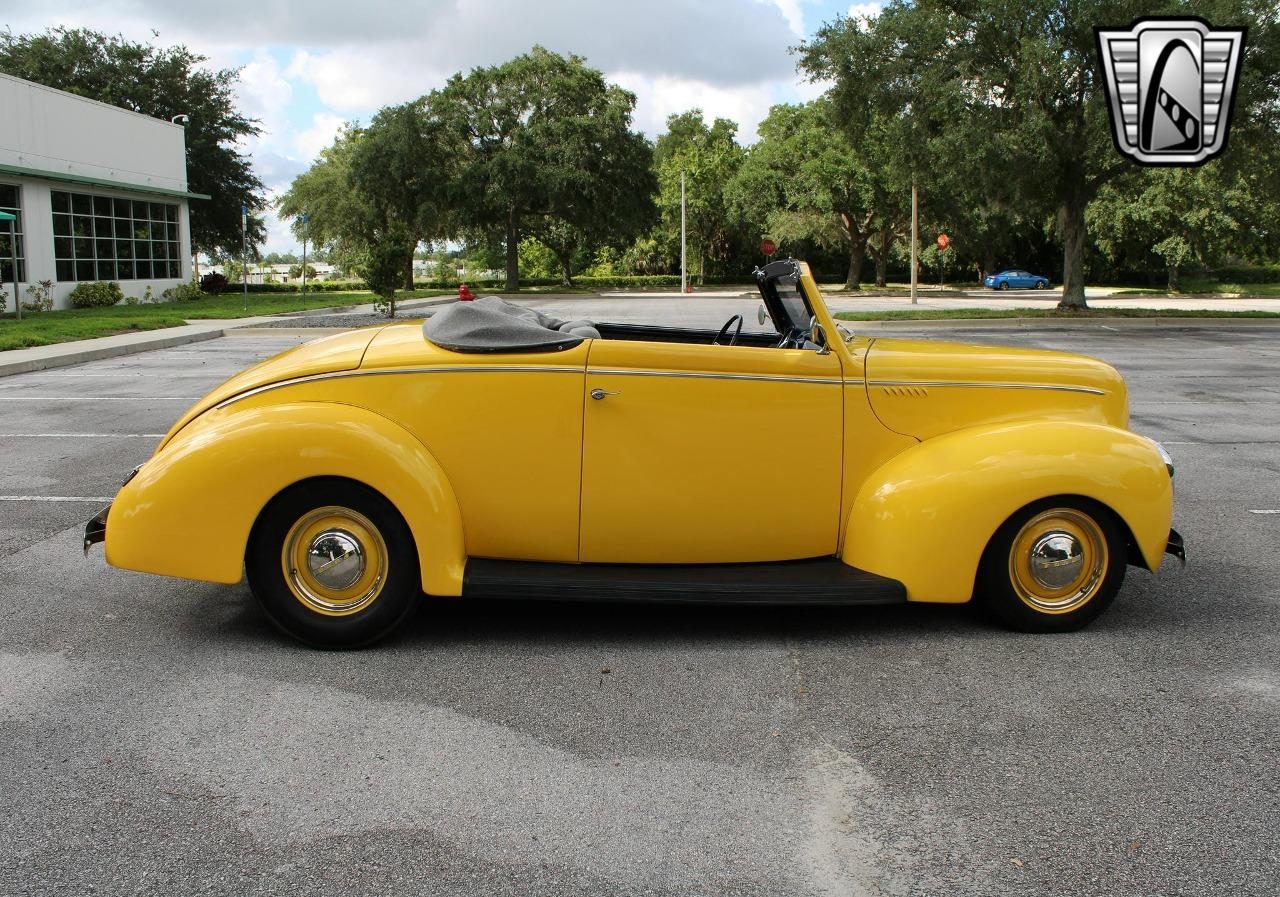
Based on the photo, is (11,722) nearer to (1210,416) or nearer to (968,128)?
(1210,416)

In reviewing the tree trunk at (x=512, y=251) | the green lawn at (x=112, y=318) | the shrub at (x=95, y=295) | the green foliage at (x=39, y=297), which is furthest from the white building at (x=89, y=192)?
the tree trunk at (x=512, y=251)

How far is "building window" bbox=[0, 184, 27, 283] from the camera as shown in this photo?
1119 inches

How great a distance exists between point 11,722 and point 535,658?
1.87 m

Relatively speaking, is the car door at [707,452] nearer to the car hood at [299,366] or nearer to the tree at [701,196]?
the car hood at [299,366]

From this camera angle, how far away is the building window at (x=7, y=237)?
28422 millimetres

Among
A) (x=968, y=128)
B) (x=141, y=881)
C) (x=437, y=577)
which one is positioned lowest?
(x=141, y=881)

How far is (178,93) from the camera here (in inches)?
1826

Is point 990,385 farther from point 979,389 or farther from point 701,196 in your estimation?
point 701,196

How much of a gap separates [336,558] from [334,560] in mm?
11

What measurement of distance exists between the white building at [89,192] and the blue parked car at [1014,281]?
40461 mm

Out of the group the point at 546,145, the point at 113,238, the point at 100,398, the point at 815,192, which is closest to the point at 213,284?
the point at 113,238

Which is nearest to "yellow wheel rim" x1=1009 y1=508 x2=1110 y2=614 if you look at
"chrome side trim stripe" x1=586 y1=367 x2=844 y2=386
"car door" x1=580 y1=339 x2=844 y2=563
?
"car door" x1=580 y1=339 x2=844 y2=563

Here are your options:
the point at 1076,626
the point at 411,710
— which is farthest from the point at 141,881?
the point at 1076,626

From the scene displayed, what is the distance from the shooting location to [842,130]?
27.9 metres
